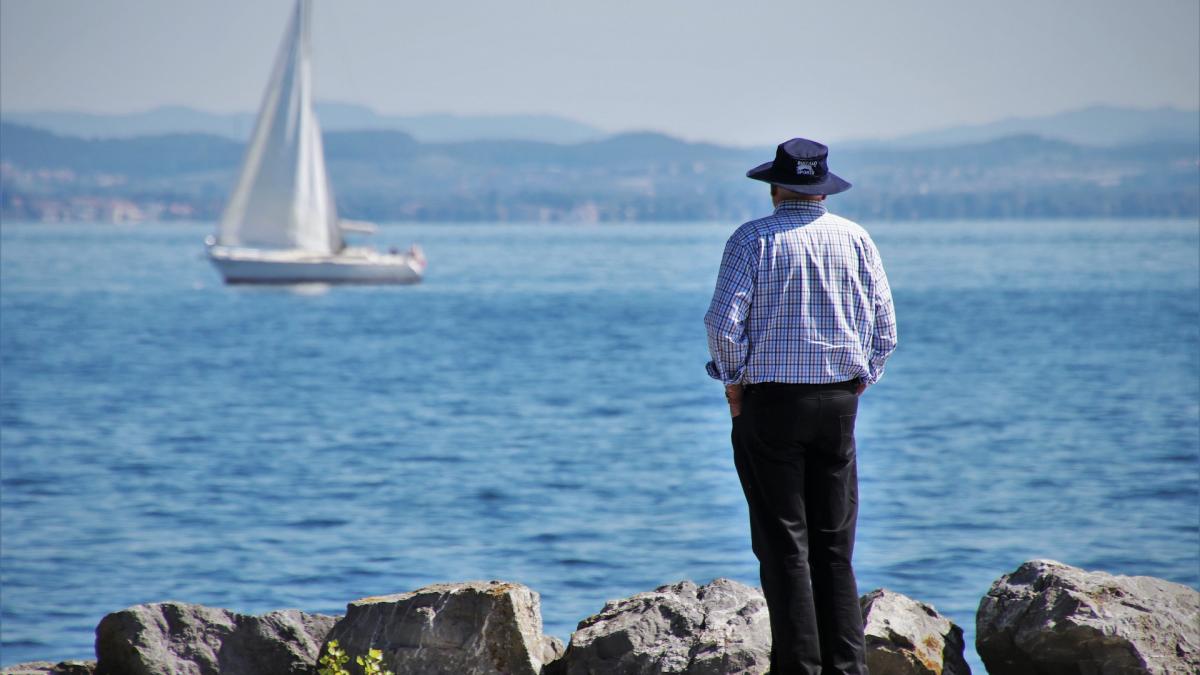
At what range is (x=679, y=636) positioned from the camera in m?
4.96

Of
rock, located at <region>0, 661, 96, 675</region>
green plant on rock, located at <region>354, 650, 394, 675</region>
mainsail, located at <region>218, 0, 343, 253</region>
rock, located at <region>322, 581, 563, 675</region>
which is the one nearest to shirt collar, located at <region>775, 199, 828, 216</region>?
rock, located at <region>322, 581, 563, 675</region>

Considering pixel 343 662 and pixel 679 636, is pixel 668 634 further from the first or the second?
pixel 343 662

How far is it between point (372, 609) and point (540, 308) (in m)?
55.5

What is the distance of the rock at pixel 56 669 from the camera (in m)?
5.29

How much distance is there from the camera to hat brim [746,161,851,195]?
438cm

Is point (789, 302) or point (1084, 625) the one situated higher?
point (789, 302)

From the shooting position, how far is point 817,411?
430 centimetres

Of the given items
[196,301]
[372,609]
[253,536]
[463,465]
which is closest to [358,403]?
[463,465]

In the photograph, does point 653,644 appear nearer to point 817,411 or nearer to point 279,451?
point 817,411

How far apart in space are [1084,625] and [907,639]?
63 cm

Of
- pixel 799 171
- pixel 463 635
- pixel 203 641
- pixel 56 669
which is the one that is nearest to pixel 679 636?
pixel 463 635

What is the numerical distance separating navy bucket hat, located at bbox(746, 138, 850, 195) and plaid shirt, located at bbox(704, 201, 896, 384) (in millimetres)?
74

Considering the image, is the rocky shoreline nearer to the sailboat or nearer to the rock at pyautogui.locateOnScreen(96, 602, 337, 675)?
the rock at pyautogui.locateOnScreen(96, 602, 337, 675)

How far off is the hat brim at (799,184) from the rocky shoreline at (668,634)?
63.4 inches
